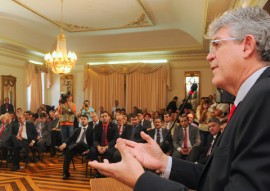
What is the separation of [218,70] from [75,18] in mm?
7893

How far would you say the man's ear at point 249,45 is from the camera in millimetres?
812

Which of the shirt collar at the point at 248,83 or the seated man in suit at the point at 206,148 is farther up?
the shirt collar at the point at 248,83

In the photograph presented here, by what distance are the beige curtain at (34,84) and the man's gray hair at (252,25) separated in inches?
410

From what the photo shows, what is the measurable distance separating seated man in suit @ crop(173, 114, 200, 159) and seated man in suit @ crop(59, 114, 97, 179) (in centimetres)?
156

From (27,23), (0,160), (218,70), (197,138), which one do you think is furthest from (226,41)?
(27,23)

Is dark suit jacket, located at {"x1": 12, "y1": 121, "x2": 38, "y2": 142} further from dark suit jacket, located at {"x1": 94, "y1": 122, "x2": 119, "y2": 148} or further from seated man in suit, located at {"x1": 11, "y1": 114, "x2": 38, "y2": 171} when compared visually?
dark suit jacket, located at {"x1": 94, "y1": 122, "x2": 119, "y2": 148}

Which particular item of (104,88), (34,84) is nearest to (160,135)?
(104,88)

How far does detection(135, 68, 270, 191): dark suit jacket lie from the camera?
0.59 metres

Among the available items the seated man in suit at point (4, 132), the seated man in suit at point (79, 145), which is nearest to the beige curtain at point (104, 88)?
the seated man in suit at point (4, 132)

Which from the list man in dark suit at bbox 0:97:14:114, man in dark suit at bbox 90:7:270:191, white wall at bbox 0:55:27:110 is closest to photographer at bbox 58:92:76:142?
man in dark suit at bbox 0:97:14:114

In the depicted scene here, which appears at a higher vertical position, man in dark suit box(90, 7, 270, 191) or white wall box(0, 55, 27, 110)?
white wall box(0, 55, 27, 110)

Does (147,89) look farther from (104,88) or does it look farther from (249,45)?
(249,45)

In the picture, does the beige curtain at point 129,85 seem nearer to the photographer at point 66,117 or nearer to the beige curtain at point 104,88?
the beige curtain at point 104,88

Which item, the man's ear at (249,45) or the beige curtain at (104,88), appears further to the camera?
the beige curtain at (104,88)
